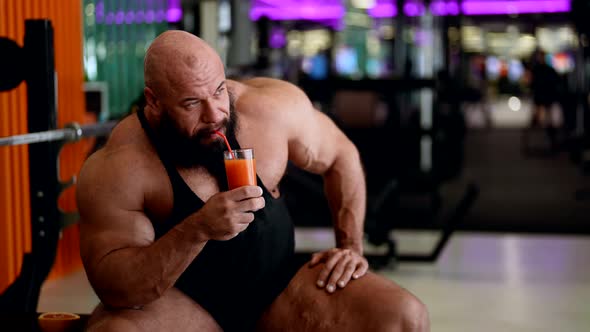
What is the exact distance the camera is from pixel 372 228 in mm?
4531

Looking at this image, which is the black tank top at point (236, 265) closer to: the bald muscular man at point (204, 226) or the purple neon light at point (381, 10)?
the bald muscular man at point (204, 226)

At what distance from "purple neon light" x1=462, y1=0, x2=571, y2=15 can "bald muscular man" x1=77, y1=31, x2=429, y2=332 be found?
55.7 feet

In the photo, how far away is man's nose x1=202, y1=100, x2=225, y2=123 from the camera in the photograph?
192 centimetres

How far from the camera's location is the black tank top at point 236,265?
2.05m

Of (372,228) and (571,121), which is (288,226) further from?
(571,121)

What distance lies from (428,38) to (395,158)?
1.16 metres

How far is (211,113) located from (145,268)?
390mm

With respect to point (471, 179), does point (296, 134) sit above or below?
above

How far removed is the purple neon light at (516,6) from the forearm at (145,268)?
57.2ft

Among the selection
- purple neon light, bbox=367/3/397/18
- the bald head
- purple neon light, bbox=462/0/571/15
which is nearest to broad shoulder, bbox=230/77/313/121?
the bald head

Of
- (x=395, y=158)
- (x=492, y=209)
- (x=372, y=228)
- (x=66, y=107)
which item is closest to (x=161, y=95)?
(x=66, y=107)

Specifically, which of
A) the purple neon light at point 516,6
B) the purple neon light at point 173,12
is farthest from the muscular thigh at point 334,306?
the purple neon light at point 516,6

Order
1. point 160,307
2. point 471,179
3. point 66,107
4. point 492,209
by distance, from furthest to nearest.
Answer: point 471,179 → point 492,209 → point 66,107 → point 160,307

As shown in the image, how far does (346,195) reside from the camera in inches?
100
